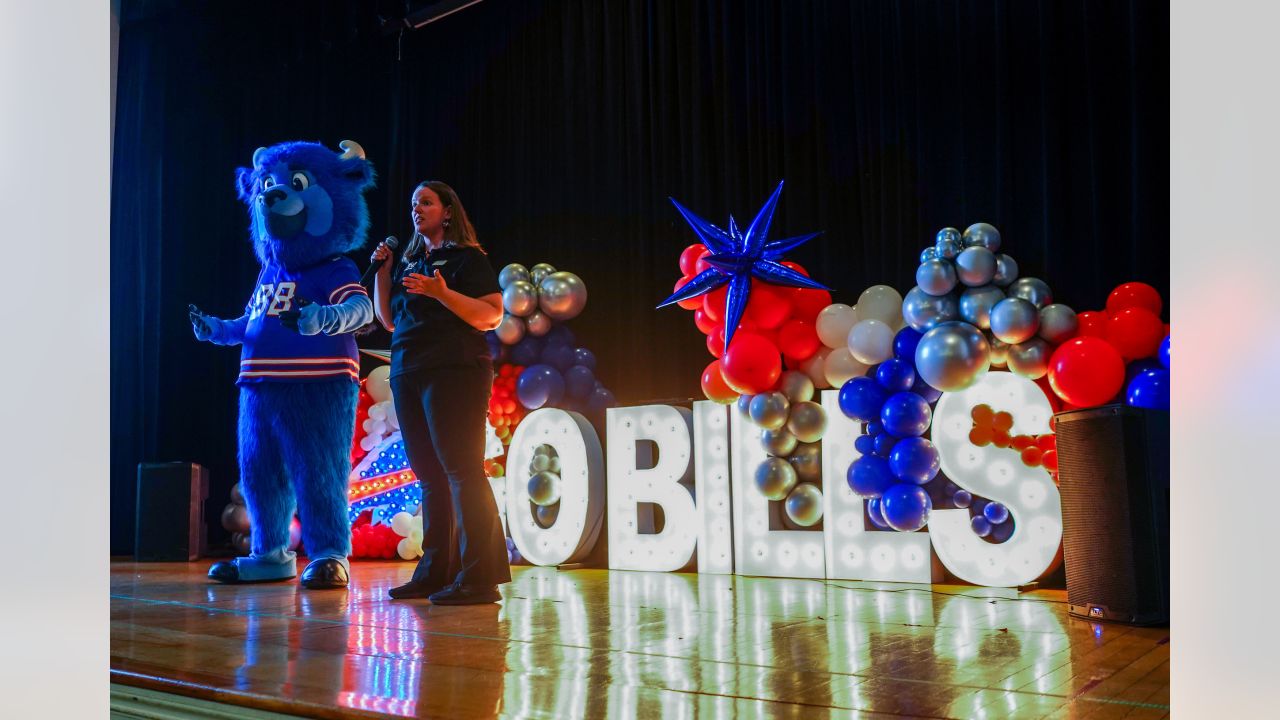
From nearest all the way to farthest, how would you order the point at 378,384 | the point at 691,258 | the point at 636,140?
1. the point at 691,258
2. the point at 636,140
3. the point at 378,384

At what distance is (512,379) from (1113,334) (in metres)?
2.80

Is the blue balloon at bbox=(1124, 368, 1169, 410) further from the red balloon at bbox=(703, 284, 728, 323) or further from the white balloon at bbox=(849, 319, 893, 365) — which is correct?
the red balloon at bbox=(703, 284, 728, 323)

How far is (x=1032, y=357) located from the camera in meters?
3.80

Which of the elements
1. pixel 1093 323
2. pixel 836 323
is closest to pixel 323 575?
pixel 836 323

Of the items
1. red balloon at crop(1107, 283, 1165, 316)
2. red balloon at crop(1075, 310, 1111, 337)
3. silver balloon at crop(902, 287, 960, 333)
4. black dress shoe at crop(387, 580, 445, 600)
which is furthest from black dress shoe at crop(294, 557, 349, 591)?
red balloon at crop(1107, 283, 1165, 316)

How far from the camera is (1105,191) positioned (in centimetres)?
405

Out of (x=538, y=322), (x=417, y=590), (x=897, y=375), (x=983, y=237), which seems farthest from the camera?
(x=538, y=322)

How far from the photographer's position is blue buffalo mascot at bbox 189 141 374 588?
394cm

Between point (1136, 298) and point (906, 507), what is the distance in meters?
1.06

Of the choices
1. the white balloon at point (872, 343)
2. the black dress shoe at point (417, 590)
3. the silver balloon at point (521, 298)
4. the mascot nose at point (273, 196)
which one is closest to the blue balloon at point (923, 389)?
the white balloon at point (872, 343)

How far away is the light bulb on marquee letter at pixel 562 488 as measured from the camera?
4.95m

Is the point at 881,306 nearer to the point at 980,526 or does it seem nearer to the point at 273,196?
the point at 980,526
